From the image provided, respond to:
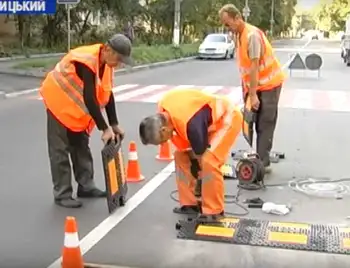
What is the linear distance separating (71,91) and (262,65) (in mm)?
2426

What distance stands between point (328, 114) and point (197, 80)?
336 inches

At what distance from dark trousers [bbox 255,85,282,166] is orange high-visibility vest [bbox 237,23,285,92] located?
91mm

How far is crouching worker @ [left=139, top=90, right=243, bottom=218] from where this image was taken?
5.25m

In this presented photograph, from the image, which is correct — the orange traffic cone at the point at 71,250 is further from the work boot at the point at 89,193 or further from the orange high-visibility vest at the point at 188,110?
the work boot at the point at 89,193

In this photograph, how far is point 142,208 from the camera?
21.1ft

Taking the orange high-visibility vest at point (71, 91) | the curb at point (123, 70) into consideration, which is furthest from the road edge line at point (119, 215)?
the curb at point (123, 70)

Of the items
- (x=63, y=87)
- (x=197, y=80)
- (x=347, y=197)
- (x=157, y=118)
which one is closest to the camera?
(x=157, y=118)

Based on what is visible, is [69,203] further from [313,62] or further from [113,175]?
[313,62]

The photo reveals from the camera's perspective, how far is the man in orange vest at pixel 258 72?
7.36m

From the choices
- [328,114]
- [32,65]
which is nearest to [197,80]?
[32,65]

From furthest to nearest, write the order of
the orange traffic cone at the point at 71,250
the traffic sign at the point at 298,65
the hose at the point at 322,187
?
the traffic sign at the point at 298,65 < the hose at the point at 322,187 < the orange traffic cone at the point at 71,250

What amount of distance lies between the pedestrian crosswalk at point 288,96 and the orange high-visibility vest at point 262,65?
255 inches

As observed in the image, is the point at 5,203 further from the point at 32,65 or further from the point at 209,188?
the point at 32,65

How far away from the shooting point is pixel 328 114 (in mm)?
13742
